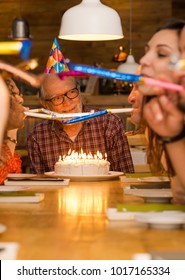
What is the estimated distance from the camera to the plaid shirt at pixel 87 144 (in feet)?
14.1

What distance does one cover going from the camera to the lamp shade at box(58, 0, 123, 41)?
13.5 feet

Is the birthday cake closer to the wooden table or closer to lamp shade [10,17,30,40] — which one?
the wooden table

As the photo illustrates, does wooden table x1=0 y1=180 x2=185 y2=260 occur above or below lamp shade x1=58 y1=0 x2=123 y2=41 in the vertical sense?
below

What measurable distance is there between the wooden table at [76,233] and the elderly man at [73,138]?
1751 mm

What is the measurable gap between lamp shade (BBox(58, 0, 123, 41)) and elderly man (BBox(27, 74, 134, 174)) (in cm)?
36

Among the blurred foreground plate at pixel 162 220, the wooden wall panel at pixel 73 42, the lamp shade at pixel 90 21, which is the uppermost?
the lamp shade at pixel 90 21

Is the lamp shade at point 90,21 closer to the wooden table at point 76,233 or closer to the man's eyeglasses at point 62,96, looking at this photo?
the man's eyeglasses at point 62,96

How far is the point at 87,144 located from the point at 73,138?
10 centimetres

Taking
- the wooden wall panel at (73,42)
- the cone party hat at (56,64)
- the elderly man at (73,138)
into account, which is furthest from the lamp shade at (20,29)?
the elderly man at (73,138)

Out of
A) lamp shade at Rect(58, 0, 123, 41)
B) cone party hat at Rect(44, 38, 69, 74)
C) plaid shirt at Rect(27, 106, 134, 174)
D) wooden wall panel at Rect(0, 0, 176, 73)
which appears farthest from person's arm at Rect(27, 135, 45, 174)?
wooden wall panel at Rect(0, 0, 176, 73)

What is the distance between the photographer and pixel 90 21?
411 cm

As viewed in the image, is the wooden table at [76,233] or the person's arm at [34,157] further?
the person's arm at [34,157]

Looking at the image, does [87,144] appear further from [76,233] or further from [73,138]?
[76,233]
